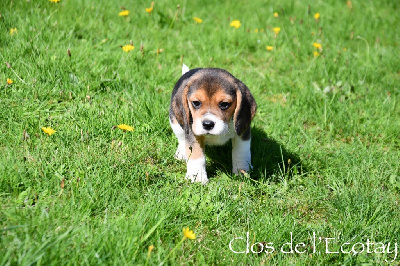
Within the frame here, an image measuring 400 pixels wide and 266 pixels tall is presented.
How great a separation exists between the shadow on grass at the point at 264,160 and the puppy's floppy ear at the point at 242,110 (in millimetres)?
508

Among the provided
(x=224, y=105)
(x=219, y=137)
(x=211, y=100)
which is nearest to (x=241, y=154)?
(x=219, y=137)

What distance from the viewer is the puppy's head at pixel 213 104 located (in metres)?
3.82

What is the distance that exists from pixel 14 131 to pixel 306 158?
2953 millimetres

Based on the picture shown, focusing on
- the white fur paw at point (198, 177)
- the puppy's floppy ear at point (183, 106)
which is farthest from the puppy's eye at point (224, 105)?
the white fur paw at point (198, 177)

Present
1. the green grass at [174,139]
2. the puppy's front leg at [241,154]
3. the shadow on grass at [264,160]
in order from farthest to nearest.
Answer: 1. the shadow on grass at [264,160]
2. the puppy's front leg at [241,154]
3. the green grass at [174,139]

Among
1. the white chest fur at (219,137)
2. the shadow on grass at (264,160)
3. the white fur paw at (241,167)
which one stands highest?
the white chest fur at (219,137)

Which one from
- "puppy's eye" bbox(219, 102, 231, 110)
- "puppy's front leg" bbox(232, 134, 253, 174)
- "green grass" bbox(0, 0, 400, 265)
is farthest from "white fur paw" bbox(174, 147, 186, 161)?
"puppy's eye" bbox(219, 102, 231, 110)

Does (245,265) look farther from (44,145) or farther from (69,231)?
(44,145)

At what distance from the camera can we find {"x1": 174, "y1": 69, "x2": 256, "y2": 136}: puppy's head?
382 centimetres

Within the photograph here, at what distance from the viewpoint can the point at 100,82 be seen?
5.22 metres

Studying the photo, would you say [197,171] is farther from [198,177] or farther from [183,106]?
[183,106]

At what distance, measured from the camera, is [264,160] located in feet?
15.3

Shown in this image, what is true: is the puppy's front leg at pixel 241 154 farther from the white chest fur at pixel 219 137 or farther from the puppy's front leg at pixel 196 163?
the puppy's front leg at pixel 196 163

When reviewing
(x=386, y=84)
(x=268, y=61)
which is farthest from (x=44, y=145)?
(x=386, y=84)
